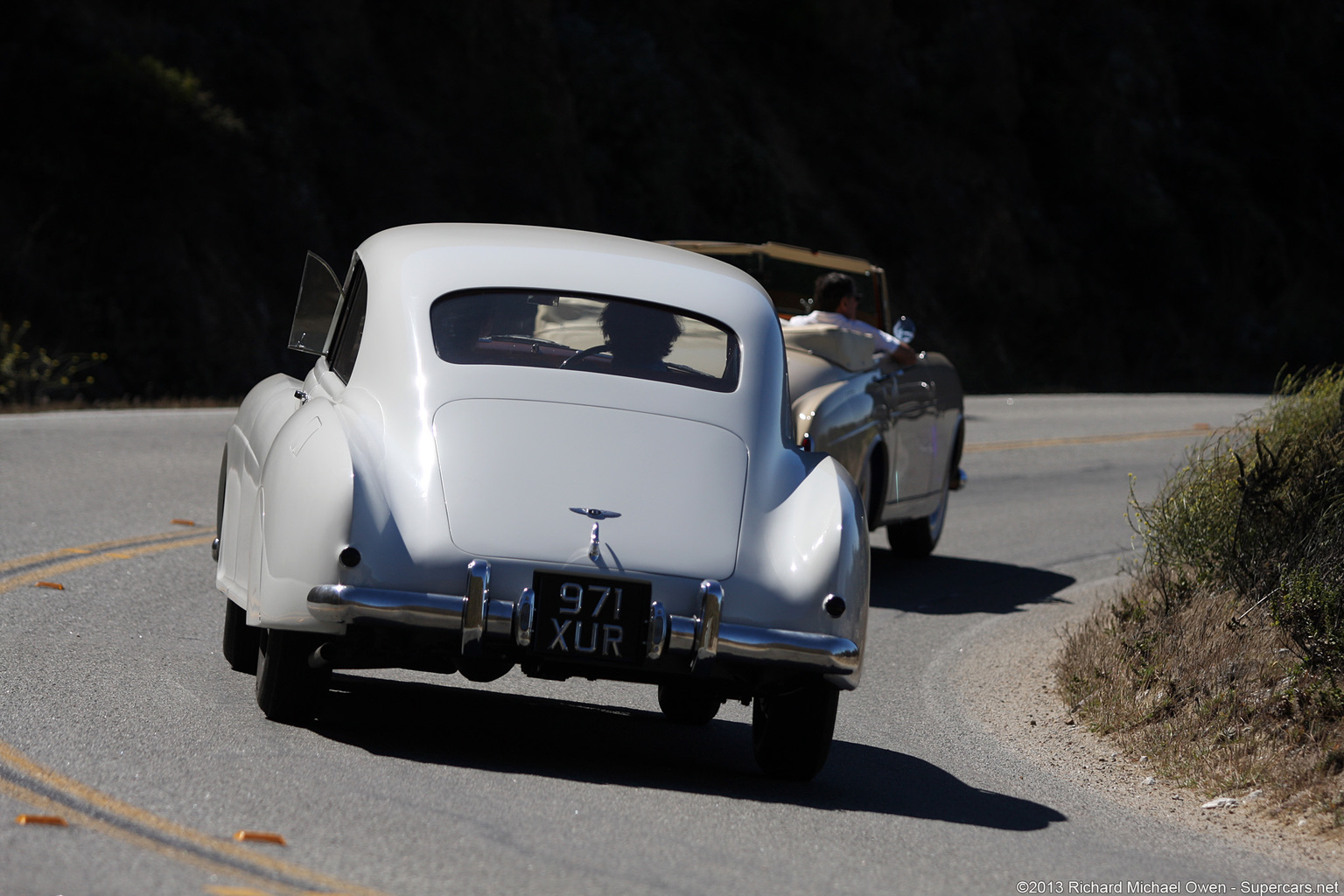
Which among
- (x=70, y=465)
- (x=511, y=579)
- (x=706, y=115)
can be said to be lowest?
(x=70, y=465)

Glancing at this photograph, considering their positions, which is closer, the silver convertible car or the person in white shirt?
the silver convertible car

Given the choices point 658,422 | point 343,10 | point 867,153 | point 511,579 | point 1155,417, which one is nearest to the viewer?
point 511,579

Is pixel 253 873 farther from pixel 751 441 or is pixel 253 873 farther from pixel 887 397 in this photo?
pixel 887 397

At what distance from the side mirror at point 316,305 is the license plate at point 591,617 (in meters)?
2.37

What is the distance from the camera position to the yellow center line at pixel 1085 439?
19359 mm

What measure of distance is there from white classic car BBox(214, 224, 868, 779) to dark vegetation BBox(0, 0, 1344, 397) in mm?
20419

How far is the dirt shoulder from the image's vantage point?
227 inches

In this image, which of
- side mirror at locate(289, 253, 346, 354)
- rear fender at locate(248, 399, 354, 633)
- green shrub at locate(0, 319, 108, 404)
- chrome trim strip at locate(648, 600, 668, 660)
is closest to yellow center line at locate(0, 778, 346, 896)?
rear fender at locate(248, 399, 354, 633)

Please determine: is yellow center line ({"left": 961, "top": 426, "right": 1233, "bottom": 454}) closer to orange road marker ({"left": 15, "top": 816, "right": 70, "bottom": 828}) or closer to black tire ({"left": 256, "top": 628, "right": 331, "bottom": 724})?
black tire ({"left": 256, "top": 628, "right": 331, "bottom": 724})

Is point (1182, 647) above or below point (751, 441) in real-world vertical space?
below

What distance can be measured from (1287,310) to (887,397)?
41.8m

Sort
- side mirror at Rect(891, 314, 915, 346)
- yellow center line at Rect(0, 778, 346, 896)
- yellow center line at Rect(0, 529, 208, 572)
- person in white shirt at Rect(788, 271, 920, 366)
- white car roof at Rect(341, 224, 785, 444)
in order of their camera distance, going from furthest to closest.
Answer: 1. side mirror at Rect(891, 314, 915, 346)
2. person in white shirt at Rect(788, 271, 920, 366)
3. yellow center line at Rect(0, 529, 208, 572)
4. white car roof at Rect(341, 224, 785, 444)
5. yellow center line at Rect(0, 778, 346, 896)

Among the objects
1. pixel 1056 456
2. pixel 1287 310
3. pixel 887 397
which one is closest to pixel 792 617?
pixel 887 397

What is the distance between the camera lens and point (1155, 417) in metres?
26.7
